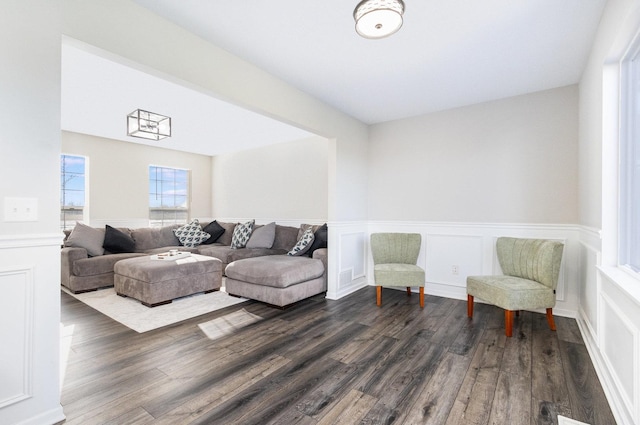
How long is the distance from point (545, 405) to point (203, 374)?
2.10 meters

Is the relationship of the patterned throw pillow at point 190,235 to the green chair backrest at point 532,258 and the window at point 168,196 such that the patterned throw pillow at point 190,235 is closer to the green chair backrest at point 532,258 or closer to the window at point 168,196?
the window at point 168,196

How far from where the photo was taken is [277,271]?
3.37m

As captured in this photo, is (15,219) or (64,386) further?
(64,386)

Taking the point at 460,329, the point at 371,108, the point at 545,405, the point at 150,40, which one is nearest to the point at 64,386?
the point at 150,40

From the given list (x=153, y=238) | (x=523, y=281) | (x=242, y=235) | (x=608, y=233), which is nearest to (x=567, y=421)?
(x=608, y=233)

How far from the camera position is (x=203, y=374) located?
1.97m

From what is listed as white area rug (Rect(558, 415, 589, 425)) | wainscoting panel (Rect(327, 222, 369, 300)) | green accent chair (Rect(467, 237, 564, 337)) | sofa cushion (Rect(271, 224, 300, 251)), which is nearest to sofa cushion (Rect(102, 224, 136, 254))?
sofa cushion (Rect(271, 224, 300, 251))

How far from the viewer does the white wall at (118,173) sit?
5.27 meters

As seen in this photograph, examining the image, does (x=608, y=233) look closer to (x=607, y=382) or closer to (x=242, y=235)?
(x=607, y=382)

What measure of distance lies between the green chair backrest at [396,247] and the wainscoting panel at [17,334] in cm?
335

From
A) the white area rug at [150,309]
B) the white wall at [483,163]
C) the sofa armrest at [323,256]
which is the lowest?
the white area rug at [150,309]

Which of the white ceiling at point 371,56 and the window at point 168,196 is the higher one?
the white ceiling at point 371,56

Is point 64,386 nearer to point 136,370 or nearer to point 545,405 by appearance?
point 136,370

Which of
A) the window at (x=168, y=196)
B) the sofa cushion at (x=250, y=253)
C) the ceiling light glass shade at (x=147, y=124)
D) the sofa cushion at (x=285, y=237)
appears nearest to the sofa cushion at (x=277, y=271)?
the sofa cushion at (x=250, y=253)
